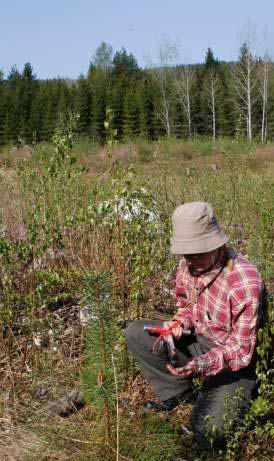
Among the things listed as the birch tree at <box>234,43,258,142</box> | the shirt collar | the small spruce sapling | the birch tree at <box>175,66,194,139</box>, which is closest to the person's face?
the shirt collar

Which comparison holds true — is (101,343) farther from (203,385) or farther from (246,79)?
(246,79)

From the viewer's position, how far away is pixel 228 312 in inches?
100

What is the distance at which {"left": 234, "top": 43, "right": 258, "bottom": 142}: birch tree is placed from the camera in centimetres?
3684

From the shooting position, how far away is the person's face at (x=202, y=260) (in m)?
2.49

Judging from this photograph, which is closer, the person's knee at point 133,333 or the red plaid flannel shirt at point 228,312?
the red plaid flannel shirt at point 228,312

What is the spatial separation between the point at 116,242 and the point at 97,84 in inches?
1311

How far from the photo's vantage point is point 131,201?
11.3ft

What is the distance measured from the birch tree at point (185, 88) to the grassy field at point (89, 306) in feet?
114

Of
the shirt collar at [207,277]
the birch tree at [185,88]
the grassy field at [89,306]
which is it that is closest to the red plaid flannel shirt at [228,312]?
the shirt collar at [207,277]

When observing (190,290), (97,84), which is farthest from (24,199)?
(97,84)

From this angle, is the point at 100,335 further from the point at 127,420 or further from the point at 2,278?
the point at 2,278

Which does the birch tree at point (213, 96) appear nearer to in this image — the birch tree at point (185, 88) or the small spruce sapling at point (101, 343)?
the birch tree at point (185, 88)

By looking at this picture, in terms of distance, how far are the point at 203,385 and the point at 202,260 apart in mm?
587

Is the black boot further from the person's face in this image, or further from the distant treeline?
the distant treeline
